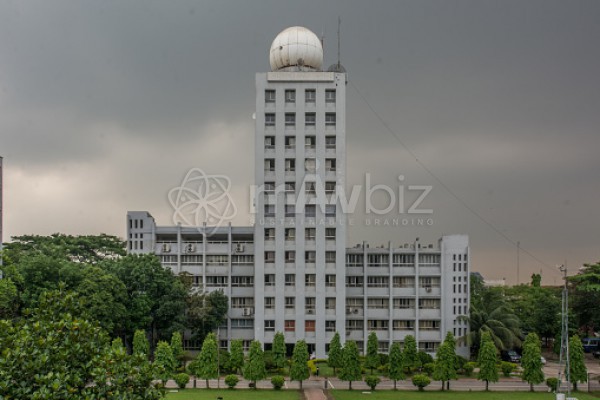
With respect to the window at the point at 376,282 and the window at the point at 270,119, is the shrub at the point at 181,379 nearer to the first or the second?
the window at the point at 376,282

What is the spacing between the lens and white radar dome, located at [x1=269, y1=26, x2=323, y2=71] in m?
43.4

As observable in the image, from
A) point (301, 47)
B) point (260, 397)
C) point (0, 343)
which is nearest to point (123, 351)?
point (0, 343)

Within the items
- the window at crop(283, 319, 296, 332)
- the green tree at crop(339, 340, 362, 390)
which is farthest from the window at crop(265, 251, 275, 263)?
the green tree at crop(339, 340, 362, 390)

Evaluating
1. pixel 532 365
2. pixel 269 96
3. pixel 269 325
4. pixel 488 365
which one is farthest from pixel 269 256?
pixel 532 365

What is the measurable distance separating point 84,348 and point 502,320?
38.8 m

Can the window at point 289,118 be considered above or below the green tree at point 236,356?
above

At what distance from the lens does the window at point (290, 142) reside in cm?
4353

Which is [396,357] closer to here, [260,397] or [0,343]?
[260,397]

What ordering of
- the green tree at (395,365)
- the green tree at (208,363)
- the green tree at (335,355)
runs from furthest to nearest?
the green tree at (335,355) → the green tree at (395,365) → the green tree at (208,363)

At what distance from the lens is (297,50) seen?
142 ft

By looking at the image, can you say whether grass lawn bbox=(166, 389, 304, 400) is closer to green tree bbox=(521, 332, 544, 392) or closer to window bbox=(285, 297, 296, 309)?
window bbox=(285, 297, 296, 309)

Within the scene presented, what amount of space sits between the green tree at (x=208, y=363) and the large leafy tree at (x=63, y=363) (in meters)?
20.7

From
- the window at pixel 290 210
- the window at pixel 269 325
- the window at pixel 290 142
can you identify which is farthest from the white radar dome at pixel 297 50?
the window at pixel 269 325

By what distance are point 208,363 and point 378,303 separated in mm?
18523
